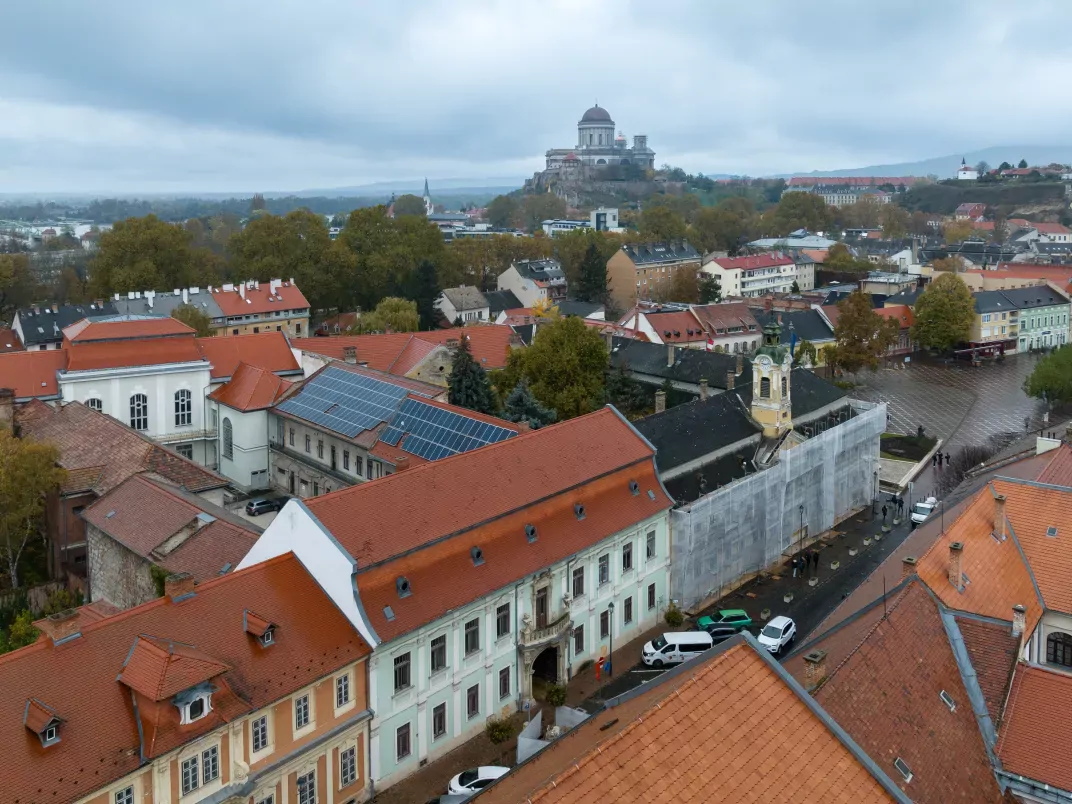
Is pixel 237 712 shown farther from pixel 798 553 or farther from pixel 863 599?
pixel 798 553

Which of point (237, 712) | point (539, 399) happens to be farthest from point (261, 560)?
point (539, 399)

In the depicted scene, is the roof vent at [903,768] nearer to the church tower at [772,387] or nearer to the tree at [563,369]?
the church tower at [772,387]

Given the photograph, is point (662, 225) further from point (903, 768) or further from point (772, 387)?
point (903, 768)

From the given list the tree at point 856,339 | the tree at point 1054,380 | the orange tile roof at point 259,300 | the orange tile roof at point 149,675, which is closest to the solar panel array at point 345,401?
the orange tile roof at point 149,675

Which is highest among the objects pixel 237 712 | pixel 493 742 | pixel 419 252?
pixel 419 252

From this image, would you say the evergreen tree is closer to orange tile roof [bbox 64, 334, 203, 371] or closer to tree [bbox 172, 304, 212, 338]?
tree [bbox 172, 304, 212, 338]

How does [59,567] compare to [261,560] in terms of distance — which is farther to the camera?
[59,567]
